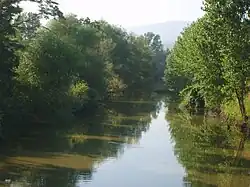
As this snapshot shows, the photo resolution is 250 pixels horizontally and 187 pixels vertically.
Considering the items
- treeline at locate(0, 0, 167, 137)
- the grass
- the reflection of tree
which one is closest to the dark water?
the reflection of tree

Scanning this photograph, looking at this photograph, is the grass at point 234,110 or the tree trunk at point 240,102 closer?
the tree trunk at point 240,102

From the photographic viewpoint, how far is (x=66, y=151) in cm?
2859

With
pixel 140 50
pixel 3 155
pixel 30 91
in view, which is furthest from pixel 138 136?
pixel 140 50

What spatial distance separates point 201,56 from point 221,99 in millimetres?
4013

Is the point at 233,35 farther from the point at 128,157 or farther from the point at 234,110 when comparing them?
→ the point at 128,157

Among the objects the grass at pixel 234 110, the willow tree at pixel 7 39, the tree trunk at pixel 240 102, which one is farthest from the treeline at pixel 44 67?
the grass at pixel 234 110

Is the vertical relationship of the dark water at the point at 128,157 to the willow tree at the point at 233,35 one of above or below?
below

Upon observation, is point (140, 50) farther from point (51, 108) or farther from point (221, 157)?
point (221, 157)

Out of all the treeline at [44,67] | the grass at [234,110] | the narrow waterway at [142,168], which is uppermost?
the treeline at [44,67]

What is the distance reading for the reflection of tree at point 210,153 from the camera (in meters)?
23.5

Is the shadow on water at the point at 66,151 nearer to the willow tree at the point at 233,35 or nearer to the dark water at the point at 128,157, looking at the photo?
the dark water at the point at 128,157

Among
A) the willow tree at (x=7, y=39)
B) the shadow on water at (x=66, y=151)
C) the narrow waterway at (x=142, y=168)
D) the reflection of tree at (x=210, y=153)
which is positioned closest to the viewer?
the shadow on water at (x=66, y=151)

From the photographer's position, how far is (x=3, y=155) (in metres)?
26.6

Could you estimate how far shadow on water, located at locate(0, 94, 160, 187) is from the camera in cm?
2228
